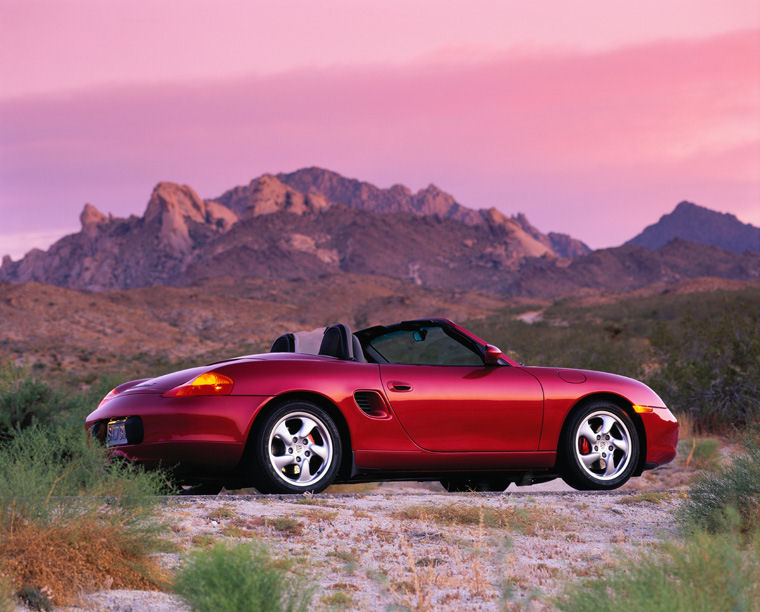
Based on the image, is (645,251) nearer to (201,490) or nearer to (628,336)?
(628,336)

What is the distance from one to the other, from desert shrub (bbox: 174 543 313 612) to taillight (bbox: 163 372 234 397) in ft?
9.73

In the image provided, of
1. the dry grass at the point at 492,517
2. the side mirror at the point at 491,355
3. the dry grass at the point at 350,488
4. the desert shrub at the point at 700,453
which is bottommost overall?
the dry grass at the point at 350,488

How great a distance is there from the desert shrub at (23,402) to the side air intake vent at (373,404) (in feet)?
22.3

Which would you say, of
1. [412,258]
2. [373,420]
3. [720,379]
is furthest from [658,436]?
[412,258]

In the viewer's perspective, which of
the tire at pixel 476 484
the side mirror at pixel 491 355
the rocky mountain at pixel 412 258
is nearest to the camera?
the side mirror at pixel 491 355

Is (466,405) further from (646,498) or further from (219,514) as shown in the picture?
(219,514)

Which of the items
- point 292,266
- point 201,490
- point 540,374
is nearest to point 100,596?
point 201,490

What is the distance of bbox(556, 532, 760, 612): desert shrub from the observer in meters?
3.66

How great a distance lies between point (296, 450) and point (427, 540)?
158 centimetres

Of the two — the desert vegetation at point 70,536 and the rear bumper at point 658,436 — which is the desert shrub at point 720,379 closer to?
the rear bumper at point 658,436

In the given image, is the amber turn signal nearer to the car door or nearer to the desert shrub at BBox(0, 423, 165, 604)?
the car door

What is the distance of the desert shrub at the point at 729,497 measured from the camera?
20.6ft

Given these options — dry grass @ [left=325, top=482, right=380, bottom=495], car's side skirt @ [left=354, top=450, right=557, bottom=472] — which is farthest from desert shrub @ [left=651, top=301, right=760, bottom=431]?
car's side skirt @ [left=354, top=450, right=557, bottom=472]

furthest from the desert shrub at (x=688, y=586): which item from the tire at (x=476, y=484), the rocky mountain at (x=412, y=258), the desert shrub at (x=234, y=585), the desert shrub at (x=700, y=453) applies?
the rocky mountain at (x=412, y=258)
